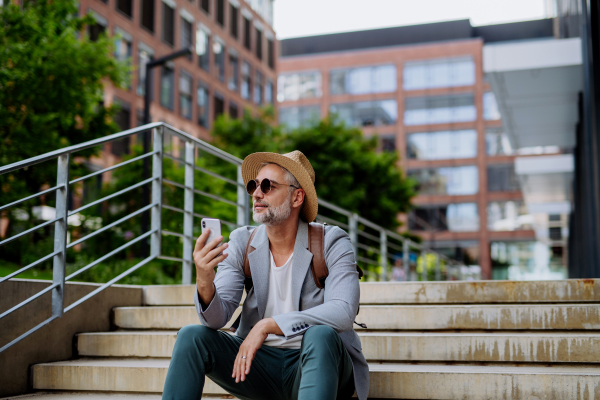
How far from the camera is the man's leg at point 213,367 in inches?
111

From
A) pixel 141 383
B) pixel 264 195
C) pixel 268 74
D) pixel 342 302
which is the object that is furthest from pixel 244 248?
pixel 268 74

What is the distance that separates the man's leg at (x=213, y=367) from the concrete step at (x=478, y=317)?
1.52m

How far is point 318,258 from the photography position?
3236 mm

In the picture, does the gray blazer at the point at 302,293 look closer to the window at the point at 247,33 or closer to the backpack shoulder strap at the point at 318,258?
the backpack shoulder strap at the point at 318,258

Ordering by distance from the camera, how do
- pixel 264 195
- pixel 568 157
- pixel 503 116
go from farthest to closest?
pixel 568 157 → pixel 503 116 → pixel 264 195

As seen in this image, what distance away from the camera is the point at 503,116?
13.3 m

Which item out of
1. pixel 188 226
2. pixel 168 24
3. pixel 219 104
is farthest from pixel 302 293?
pixel 219 104

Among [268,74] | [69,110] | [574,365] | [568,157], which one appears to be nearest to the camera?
[574,365]

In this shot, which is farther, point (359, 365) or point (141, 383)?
point (141, 383)

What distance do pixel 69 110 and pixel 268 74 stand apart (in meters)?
33.3

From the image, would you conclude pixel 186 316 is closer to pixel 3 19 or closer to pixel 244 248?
pixel 244 248

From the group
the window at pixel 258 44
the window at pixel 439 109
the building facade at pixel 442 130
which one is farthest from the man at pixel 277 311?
the window at pixel 439 109

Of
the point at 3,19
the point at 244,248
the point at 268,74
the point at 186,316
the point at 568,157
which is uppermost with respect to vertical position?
the point at 268,74

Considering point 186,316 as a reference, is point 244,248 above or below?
above
